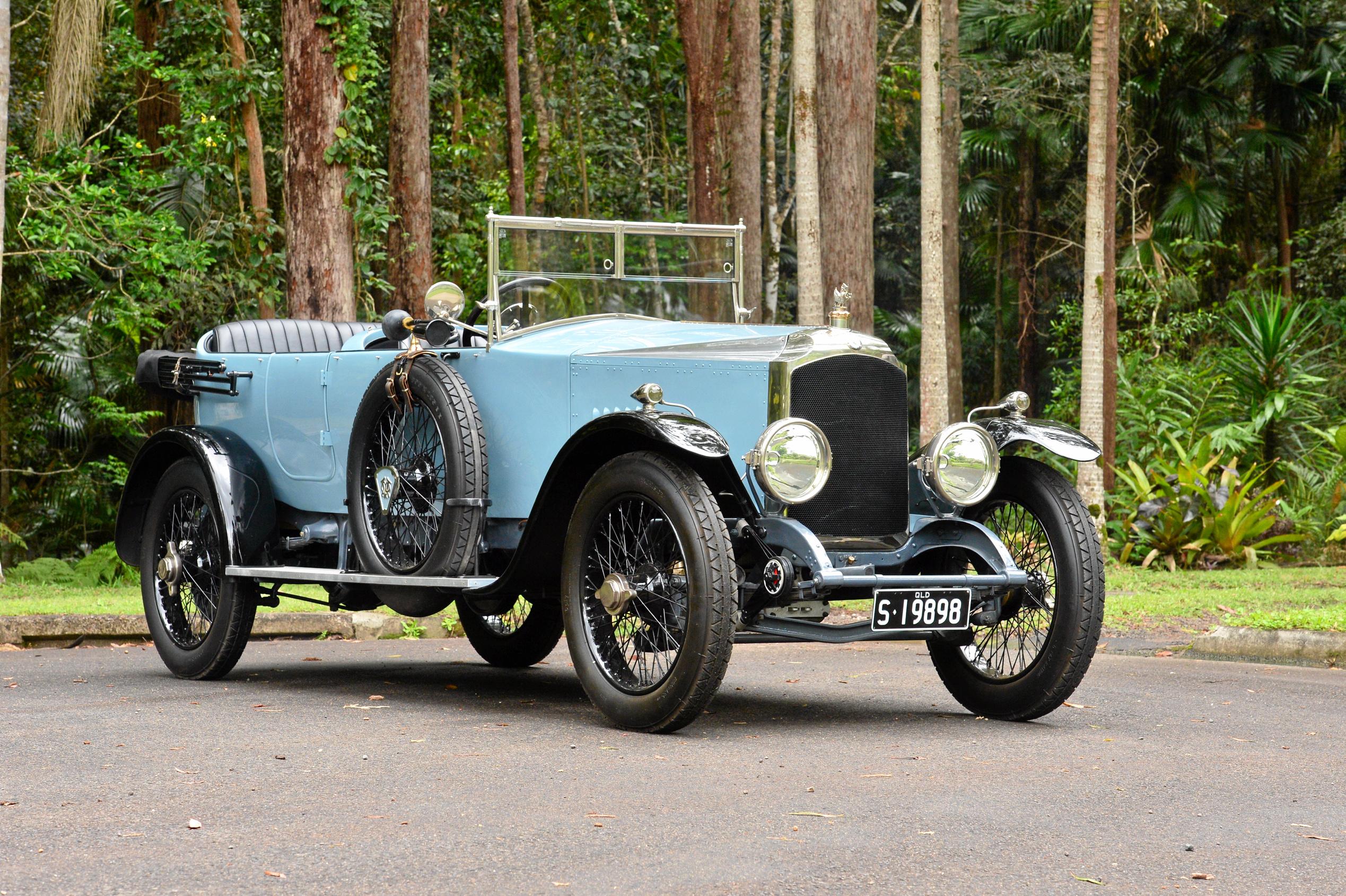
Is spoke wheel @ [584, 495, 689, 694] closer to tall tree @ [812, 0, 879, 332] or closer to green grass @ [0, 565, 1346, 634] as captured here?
green grass @ [0, 565, 1346, 634]

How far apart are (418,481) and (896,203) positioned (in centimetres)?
3442

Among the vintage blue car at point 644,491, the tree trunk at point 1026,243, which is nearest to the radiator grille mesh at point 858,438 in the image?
the vintage blue car at point 644,491

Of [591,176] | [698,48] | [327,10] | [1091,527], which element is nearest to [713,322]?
[1091,527]

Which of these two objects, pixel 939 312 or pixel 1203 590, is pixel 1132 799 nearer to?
pixel 1203 590

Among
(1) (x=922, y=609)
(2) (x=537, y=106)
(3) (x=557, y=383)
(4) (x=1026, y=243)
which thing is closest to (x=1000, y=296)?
(4) (x=1026, y=243)

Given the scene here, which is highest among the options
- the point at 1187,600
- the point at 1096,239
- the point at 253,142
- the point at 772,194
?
the point at 253,142

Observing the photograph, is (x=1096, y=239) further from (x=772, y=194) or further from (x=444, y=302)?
(x=444, y=302)

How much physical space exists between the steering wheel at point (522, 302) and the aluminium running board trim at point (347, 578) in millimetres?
1275

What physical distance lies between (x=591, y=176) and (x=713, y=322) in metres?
22.0

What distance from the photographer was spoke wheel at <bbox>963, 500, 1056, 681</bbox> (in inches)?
245

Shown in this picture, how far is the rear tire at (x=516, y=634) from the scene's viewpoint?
816cm

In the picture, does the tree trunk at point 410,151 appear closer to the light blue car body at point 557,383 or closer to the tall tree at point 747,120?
the tall tree at point 747,120

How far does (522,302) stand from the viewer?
23.6ft

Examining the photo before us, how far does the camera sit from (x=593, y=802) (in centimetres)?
446
